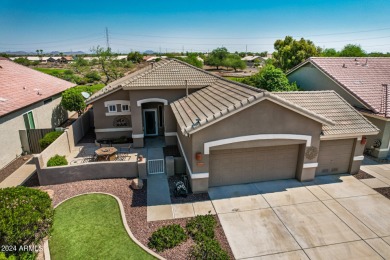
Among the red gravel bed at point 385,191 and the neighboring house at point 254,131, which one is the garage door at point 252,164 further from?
the red gravel bed at point 385,191

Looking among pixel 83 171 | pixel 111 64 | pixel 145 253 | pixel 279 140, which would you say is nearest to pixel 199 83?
pixel 279 140

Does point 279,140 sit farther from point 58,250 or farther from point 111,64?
point 111,64

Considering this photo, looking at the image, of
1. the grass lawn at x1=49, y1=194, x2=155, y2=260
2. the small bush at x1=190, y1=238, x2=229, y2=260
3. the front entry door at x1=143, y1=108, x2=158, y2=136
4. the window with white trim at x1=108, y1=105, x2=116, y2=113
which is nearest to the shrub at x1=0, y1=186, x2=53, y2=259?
the grass lawn at x1=49, y1=194, x2=155, y2=260

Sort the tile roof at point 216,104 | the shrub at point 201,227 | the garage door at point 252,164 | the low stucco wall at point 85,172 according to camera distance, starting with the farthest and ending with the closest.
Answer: the low stucco wall at point 85,172 → the garage door at point 252,164 → the tile roof at point 216,104 → the shrub at point 201,227

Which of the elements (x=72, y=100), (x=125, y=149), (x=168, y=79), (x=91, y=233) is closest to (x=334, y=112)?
(x=168, y=79)

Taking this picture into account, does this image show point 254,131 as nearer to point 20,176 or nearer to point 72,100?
point 20,176

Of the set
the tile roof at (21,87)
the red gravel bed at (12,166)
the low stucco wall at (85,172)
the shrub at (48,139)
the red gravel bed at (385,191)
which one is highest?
the tile roof at (21,87)

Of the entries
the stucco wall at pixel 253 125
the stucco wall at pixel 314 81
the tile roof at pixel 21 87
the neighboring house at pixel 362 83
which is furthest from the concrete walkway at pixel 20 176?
the stucco wall at pixel 314 81
